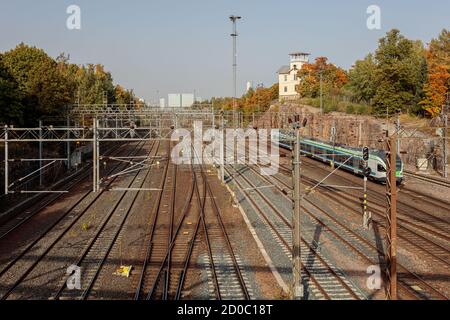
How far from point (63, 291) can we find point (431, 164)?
3184 centimetres

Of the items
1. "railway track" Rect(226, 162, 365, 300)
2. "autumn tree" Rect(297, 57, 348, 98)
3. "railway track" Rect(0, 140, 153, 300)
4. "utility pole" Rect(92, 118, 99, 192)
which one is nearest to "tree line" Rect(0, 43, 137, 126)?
"railway track" Rect(0, 140, 153, 300)

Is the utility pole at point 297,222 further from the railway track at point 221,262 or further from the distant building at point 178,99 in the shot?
the distant building at point 178,99

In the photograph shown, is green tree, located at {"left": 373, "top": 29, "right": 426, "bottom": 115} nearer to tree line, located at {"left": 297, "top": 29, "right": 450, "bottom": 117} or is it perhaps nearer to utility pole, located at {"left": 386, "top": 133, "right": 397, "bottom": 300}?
tree line, located at {"left": 297, "top": 29, "right": 450, "bottom": 117}

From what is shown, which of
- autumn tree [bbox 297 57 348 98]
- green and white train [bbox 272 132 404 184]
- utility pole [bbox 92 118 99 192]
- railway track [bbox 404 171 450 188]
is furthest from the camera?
autumn tree [bbox 297 57 348 98]

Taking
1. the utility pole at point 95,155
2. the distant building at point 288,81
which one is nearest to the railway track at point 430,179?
the utility pole at point 95,155

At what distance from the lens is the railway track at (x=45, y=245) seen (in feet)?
47.9

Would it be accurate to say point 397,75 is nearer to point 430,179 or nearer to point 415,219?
point 430,179
